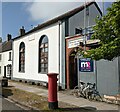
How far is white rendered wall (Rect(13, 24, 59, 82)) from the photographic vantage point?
64.6 feet

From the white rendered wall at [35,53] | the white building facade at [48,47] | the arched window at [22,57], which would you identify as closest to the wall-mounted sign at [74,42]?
the white building facade at [48,47]

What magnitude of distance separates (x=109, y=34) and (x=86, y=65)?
6693 millimetres

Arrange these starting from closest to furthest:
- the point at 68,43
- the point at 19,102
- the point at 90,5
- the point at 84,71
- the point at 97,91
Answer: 1. the point at 19,102
2. the point at 97,91
3. the point at 84,71
4. the point at 68,43
5. the point at 90,5

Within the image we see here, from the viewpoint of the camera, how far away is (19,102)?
38.8 ft

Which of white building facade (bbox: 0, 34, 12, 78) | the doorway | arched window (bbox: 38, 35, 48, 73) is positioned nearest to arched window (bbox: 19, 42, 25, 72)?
arched window (bbox: 38, 35, 48, 73)

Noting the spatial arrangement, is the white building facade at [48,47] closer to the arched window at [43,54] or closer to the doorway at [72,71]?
the arched window at [43,54]

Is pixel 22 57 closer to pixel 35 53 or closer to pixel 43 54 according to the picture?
pixel 35 53

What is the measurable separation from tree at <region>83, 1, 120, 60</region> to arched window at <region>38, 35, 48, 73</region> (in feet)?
42.0

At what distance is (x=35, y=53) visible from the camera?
23.1 meters

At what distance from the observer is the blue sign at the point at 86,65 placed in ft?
46.6

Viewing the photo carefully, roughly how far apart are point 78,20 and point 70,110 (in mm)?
12076

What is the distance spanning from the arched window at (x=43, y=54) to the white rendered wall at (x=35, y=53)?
464mm

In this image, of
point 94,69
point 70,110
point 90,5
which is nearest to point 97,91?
point 94,69

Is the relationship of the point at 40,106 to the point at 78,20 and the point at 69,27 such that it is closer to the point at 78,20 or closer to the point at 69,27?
the point at 69,27
